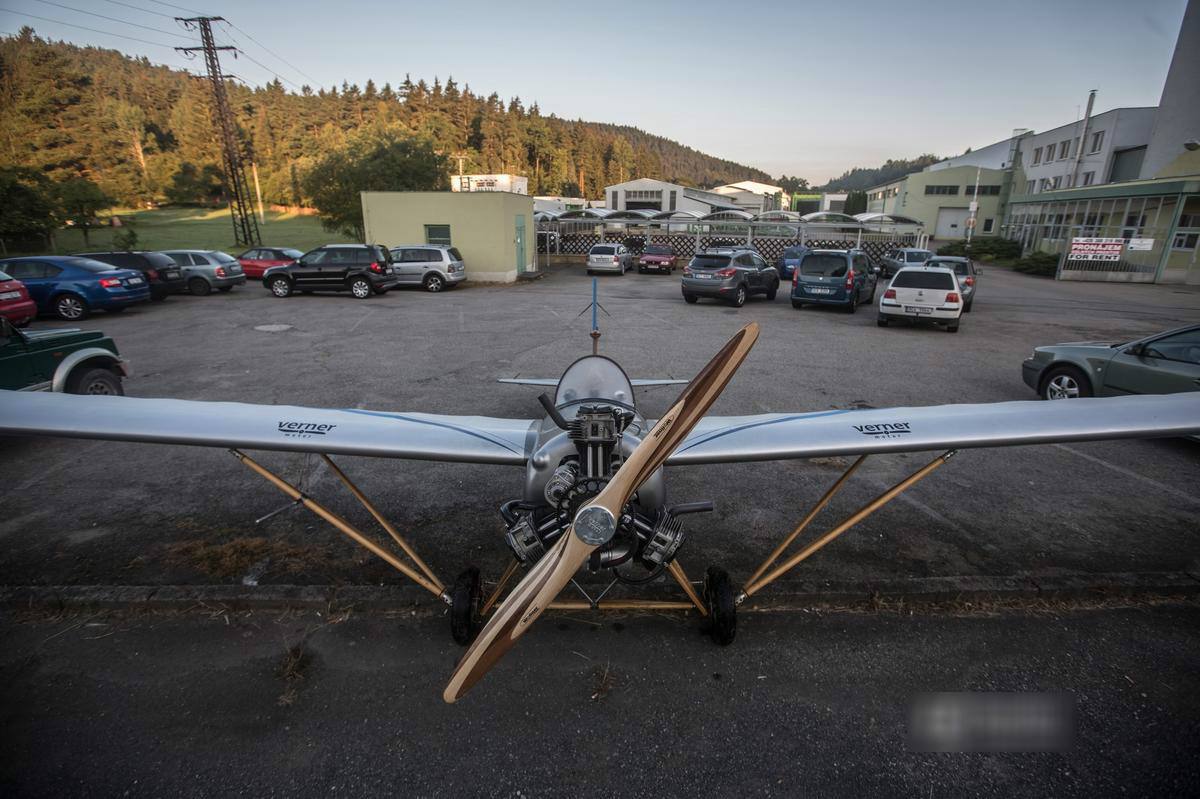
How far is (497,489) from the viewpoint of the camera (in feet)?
19.5

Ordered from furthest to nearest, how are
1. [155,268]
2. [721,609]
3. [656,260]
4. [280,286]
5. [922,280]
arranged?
[656,260]
[280,286]
[155,268]
[922,280]
[721,609]

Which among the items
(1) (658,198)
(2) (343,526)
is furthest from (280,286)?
(1) (658,198)

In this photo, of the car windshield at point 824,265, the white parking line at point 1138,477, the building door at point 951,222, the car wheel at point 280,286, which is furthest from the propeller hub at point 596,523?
the building door at point 951,222

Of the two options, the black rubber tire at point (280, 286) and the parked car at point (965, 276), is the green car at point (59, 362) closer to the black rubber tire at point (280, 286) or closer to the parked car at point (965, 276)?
the black rubber tire at point (280, 286)

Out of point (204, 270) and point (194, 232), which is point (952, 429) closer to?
point (204, 270)

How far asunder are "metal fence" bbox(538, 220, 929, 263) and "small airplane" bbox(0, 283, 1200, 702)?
31.8m

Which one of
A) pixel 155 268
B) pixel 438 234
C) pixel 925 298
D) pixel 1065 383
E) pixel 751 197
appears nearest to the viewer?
pixel 1065 383

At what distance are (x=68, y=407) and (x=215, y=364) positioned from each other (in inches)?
319

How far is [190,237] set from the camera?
4678 cm

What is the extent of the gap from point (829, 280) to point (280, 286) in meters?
19.6

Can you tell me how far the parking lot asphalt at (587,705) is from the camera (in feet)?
9.19

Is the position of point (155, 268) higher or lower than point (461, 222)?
lower

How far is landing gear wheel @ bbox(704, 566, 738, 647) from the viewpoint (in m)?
3.59

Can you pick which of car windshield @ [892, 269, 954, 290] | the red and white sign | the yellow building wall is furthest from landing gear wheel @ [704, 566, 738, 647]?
the red and white sign
